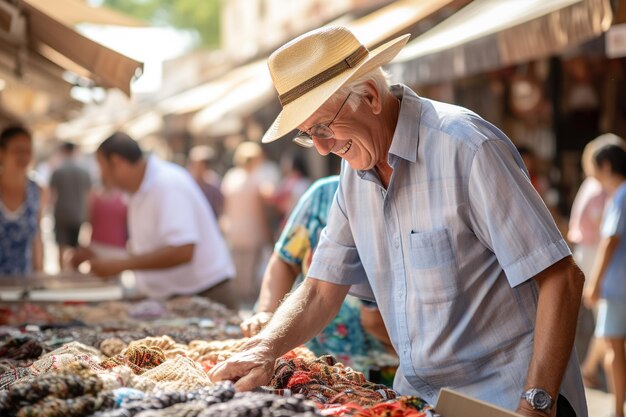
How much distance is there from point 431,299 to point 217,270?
3.52 meters

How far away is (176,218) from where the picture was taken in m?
6.13

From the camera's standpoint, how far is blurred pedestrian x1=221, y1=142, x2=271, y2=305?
467 inches

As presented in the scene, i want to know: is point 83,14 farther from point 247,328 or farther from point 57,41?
point 247,328

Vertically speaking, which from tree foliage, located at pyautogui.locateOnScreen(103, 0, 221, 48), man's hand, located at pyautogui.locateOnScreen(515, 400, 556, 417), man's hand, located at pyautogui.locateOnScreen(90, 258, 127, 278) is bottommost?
man's hand, located at pyautogui.locateOnScreen(515, 400, 556, 417)

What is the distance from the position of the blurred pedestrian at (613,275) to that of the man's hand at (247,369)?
430 cm

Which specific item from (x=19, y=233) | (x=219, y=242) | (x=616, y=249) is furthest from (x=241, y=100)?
(x=616, y=249)

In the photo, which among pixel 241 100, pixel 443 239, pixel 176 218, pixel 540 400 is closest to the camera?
pixel 540 400

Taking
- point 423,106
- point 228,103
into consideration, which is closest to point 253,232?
point 228,103

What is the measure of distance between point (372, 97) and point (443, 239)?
498 millimetres

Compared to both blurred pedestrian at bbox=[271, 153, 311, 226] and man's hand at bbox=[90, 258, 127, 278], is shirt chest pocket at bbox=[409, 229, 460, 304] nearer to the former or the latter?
man's hand at bbox=[90, 258, 127, 278]

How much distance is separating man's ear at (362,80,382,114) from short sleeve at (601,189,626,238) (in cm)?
425

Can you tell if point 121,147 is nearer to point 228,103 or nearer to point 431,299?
point 431,299

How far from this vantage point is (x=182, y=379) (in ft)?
9.71

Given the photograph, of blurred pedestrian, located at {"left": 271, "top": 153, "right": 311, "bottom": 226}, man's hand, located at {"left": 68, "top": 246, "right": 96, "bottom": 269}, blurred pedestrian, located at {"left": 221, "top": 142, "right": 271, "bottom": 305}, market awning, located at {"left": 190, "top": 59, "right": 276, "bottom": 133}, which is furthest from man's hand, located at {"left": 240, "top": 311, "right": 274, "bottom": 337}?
blurred pedestrian, located at {"left": 221, "top": 142, "right": 271, "bottom": 305}
